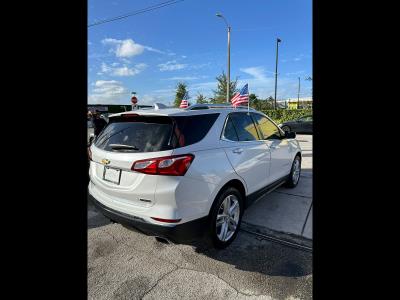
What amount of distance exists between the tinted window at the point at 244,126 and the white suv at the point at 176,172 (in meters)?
0.02

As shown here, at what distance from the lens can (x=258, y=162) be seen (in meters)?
3.82

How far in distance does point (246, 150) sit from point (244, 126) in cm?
42

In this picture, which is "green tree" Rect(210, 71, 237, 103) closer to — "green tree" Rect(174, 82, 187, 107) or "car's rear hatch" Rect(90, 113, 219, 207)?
"green tree" Rect(174, 82, 187, 107)

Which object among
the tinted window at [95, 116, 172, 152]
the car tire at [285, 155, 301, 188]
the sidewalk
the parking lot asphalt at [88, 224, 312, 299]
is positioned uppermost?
the tinted window at [95, 116, 172, 152]

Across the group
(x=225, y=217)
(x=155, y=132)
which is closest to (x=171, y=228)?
(x=225, y=217)

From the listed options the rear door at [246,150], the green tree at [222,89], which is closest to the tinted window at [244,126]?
the rear door at [246,150]

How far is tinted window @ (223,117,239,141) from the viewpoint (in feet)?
11.0

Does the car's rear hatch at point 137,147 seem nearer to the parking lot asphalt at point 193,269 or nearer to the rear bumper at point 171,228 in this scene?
the rear bumper at point 171,228

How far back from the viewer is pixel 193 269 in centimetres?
283

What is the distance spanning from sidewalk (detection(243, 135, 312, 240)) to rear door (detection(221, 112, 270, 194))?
509 mm

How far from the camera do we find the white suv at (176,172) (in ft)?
8.69

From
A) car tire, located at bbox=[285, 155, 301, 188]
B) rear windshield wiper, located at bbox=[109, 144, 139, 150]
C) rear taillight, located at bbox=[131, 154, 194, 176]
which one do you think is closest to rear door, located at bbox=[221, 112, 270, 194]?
rear taillight, located at bbox=[131, 154, 194, 176]

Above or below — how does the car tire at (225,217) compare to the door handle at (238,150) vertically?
below
